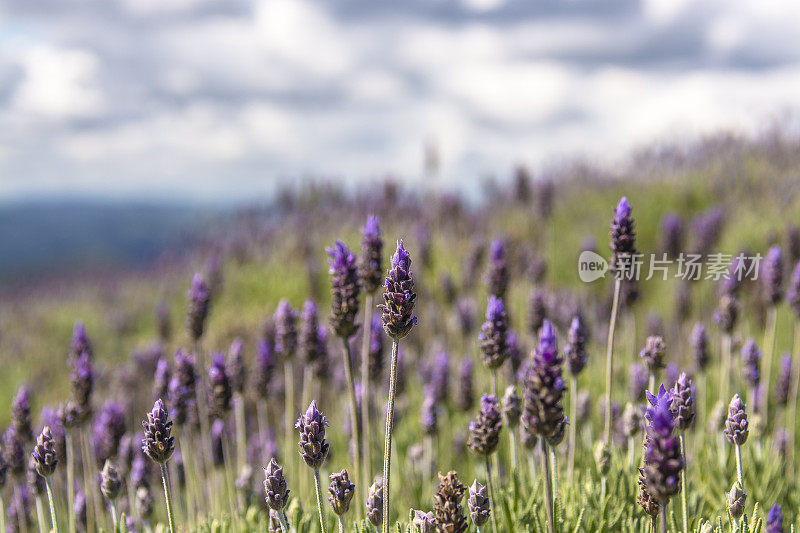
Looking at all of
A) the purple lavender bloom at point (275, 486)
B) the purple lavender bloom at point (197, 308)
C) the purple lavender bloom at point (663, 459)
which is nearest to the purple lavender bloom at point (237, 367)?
the purple lavender bloom at point (197, 308)

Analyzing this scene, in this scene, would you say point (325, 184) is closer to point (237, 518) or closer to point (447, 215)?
point (447, 215)

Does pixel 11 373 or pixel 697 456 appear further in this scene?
pixel 11 373

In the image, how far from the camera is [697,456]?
211 inches

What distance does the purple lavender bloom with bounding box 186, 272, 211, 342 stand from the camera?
478 cm

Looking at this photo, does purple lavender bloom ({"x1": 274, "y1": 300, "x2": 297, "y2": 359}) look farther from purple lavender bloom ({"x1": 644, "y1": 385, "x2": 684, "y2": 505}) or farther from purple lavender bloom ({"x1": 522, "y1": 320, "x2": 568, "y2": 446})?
purple lavender bloom ({"x1": 644, "y1": 385, "x2": 684, "y2": 505})

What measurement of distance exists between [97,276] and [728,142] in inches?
1054

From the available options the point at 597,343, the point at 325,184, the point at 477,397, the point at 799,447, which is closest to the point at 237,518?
the point at 477,397

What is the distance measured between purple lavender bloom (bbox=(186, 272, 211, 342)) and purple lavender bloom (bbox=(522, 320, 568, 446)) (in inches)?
123

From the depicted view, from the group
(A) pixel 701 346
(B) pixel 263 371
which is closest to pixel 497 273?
(A) pixel 701 346

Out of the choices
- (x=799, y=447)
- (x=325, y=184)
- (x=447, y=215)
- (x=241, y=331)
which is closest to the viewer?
(x=799, y=447)

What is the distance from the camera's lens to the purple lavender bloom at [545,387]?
7.70 feet

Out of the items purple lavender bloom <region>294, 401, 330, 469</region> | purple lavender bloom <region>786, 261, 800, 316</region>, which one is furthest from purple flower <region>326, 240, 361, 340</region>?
purple lavender bloom <region>786, 261, 800, 316</region>

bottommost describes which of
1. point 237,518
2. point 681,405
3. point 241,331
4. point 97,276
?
point 97,276

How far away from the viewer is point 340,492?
2797 millimetres
